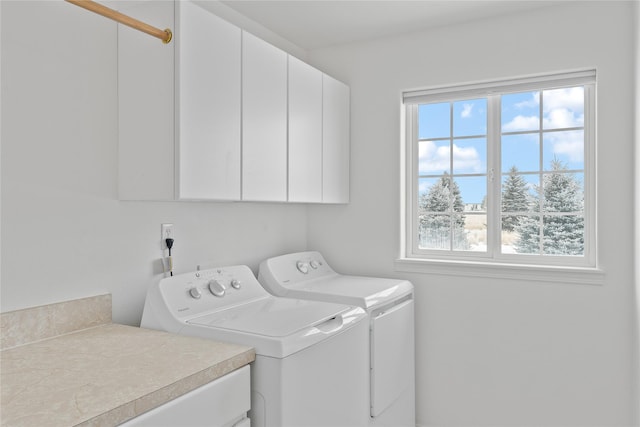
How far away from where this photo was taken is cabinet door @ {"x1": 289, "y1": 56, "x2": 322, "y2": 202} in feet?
7.73

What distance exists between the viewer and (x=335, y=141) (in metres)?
2.79

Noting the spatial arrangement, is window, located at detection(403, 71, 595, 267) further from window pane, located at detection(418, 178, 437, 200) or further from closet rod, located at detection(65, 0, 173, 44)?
closet rod, located at detection(65, 0, 173, 44)

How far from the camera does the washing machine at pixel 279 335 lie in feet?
4.91

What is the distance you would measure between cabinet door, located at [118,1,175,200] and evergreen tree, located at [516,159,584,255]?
1.94 metres

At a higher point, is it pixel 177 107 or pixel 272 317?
pixel 177 107

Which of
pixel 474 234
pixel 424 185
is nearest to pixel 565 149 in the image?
pixel 474 234

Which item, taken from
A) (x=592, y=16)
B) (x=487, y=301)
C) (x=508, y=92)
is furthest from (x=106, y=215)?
(x=592, y=16)

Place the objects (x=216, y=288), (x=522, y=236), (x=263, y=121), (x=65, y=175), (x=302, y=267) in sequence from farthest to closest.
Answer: (x=302, y=267) → (x=522, y=236) → (x=263, y=121) → (x=216, y=288) → (x=65, y=175)

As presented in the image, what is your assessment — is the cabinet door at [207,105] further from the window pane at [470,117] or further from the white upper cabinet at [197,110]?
the window pane at [470,117]

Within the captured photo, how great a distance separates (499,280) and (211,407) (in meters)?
1.78

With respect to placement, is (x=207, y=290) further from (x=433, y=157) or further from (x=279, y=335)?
(x=433, y=157)

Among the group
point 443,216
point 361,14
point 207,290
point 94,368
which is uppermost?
point 361,14

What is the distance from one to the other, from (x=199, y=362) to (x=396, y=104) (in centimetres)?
201

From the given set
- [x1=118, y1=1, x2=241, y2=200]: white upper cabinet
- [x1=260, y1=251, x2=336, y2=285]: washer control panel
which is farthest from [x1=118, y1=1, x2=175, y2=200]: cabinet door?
[x1=260, y1=251, x2=336, y2=285]: washer control panel
